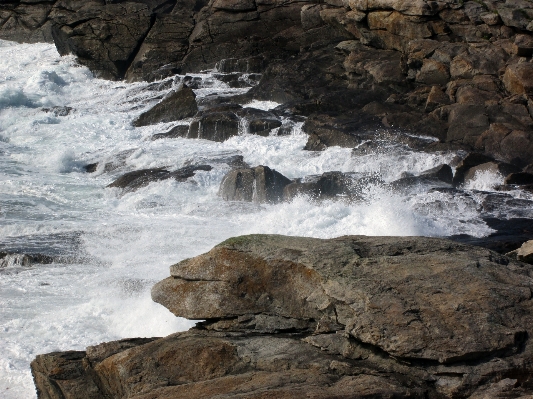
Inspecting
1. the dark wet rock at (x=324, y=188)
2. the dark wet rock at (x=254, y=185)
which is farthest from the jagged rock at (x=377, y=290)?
the dark wet rock at (x=254, y=185)

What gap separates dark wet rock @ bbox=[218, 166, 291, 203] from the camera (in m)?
16.2

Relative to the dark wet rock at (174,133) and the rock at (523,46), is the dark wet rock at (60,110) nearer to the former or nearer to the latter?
the dark wet rock at (174,133)

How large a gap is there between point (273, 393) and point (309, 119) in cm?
1697

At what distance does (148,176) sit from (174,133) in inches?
175

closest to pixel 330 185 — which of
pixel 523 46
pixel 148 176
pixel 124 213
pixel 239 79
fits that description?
pixel 124 213

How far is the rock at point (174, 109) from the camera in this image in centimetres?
2389

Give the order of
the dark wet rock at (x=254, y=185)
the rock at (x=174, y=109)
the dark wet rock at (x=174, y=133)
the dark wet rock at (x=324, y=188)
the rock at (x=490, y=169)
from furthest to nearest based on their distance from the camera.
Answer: the rock at (x=174, y=109) → the dark wet rock at (x=174, y=133) → the rock at (x=490, y=169) → the dark wet rock at (x=254, y=185) → the dark wet rock at (x=324, y=188)

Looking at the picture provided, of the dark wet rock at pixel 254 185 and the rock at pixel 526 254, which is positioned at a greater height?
the dark wet rock at pixel 254 185

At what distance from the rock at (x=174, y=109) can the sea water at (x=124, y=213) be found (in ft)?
1.93

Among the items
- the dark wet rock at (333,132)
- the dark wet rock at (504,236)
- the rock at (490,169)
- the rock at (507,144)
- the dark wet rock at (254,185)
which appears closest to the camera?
the dark wet rock at (504,236)

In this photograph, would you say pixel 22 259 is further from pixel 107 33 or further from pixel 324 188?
pixel 107 33

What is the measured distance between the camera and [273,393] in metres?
4.91

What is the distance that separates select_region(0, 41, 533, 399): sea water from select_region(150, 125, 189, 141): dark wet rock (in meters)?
0.33

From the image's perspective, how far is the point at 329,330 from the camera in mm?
5902
